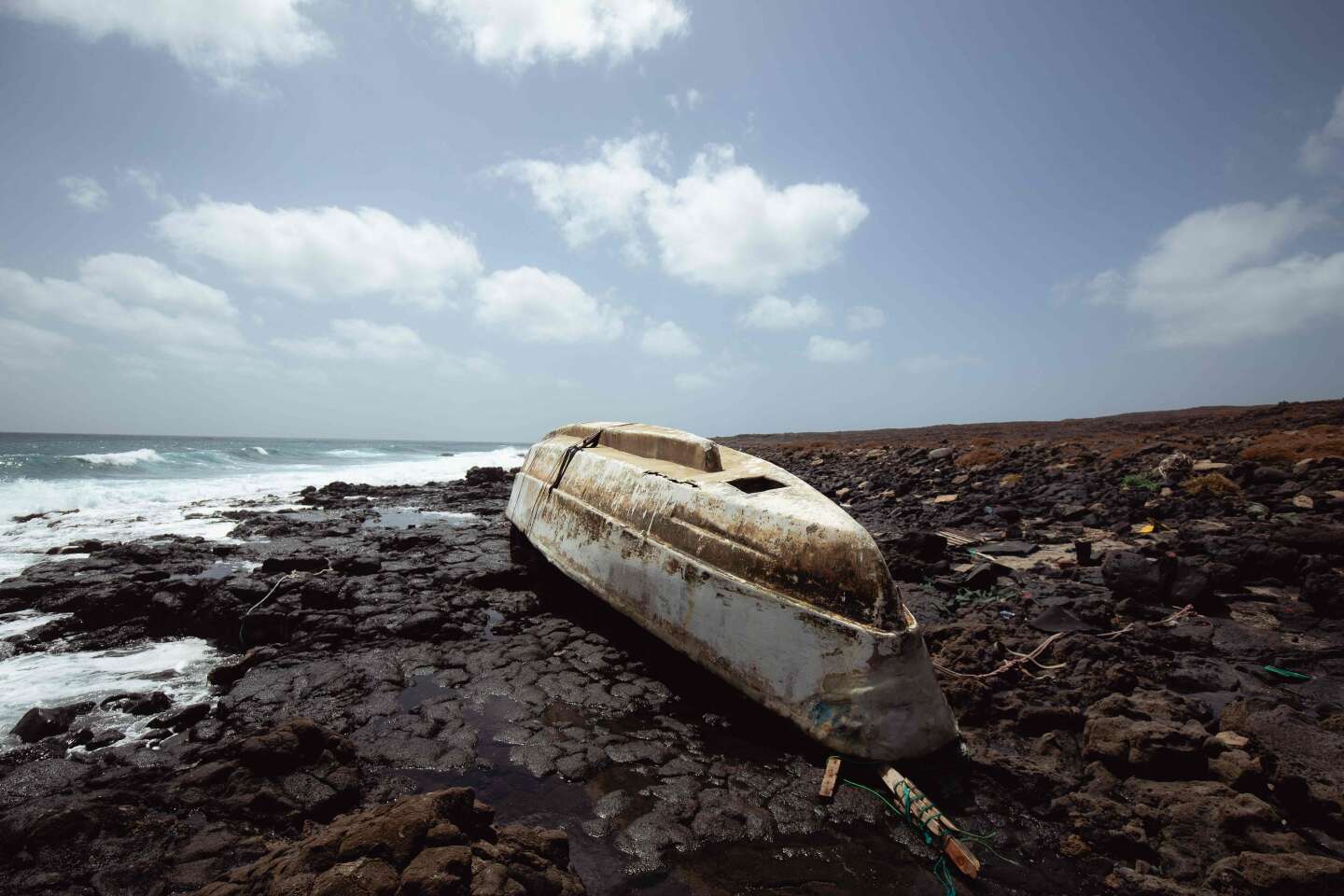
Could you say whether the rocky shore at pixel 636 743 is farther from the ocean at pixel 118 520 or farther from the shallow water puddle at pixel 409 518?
the shallow water puddle at pixel 409 518

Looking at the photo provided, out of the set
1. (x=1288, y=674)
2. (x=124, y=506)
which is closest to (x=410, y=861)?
(x=1288, y=674)

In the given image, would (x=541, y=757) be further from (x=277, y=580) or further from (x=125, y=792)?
(x=277, y=580)

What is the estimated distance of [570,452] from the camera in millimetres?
7098

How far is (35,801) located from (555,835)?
103 inches

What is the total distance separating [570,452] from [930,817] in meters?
5.38

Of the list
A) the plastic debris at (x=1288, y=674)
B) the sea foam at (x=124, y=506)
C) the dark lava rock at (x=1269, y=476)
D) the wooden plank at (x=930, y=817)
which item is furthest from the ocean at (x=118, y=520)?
the dark lava rock at (x=1269, y=476)

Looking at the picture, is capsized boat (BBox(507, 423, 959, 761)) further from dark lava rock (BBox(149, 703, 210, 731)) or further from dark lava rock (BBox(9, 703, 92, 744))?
dark lava rock (BBox(9, 703, 92, 744))

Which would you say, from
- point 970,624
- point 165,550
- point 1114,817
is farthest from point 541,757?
point 165,550

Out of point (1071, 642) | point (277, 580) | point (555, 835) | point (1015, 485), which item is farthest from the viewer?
point (1015, 485)

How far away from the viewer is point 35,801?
2713 mm

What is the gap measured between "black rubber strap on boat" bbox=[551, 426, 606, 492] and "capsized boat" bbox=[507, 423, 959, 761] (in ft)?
4.68

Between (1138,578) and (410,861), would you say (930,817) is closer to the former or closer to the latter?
(410,861)

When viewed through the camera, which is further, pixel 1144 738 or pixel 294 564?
pixel 294 564

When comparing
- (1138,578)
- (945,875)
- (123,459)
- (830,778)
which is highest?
Result: (123,459)
